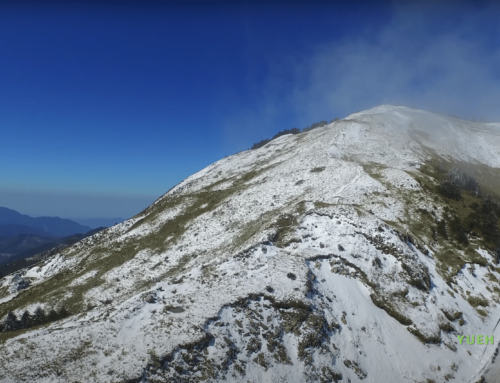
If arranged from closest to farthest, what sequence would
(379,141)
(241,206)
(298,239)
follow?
(298,239) → (241,206) → (379,141)

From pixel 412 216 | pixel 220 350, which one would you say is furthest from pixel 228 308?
pixel 412 216

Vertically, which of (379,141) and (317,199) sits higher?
(379,141)

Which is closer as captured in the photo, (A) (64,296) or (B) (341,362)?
(B) (341,362)

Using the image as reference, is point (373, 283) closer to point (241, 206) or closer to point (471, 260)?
point (471, 260)

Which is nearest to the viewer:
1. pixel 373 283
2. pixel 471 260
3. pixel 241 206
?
pixel 373 283

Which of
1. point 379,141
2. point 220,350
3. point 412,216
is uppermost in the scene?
point 379,141

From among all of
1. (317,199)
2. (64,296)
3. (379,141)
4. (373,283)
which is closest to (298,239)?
(373,283)

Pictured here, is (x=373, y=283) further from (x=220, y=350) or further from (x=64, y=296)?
(x=64, y=296)
